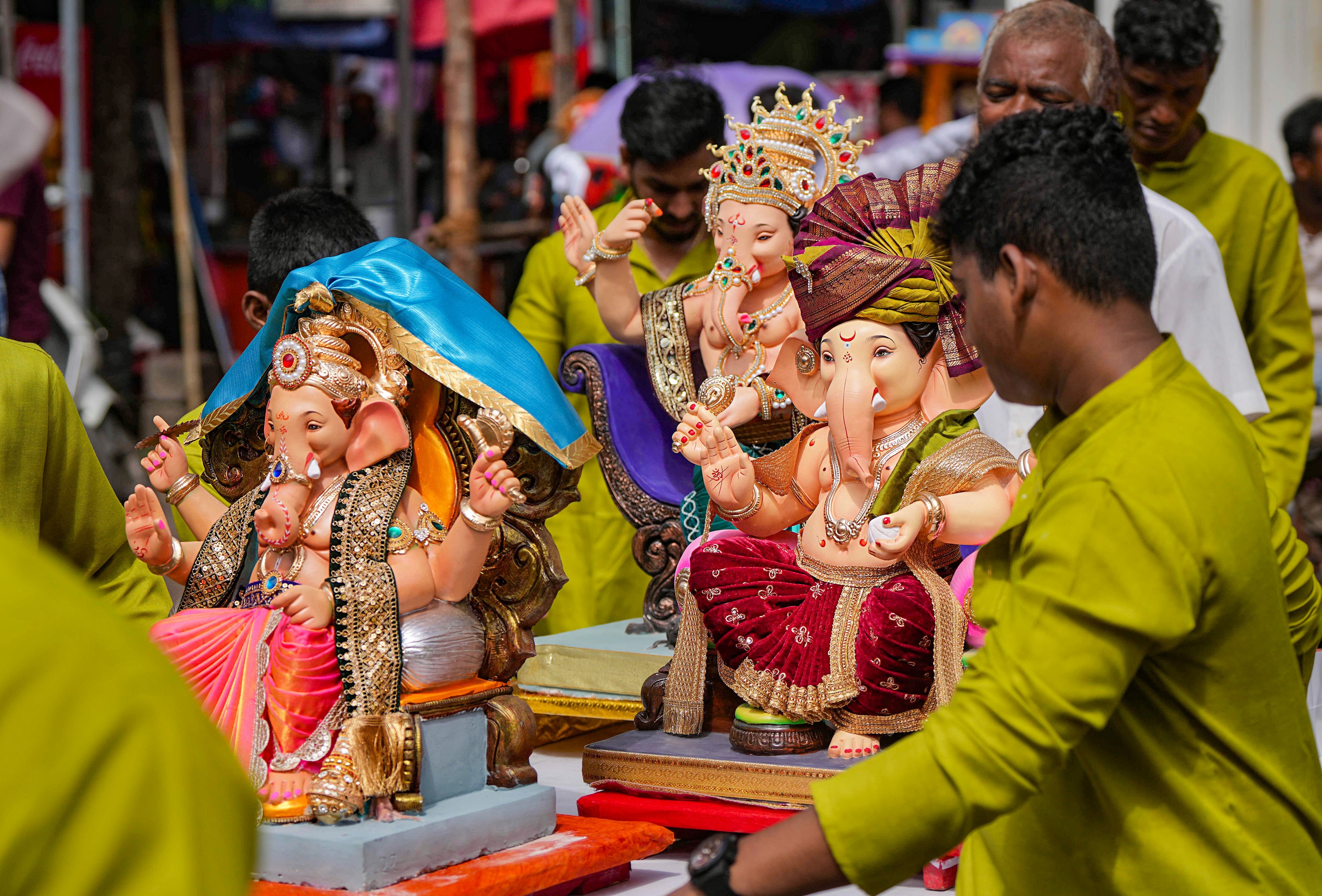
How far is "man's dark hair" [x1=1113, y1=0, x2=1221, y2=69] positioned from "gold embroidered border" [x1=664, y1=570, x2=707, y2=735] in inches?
74.4

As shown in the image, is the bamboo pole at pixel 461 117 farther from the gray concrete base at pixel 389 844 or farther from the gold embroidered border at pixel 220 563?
the gray concrete base at pixel 389 844

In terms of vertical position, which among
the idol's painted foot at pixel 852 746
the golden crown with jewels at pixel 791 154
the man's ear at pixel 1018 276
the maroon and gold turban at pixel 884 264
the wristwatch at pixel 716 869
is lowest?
the idol's painted foot at pixel 852 746

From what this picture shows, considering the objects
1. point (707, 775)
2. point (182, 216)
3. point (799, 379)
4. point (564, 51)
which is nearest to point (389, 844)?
point (707, 775)

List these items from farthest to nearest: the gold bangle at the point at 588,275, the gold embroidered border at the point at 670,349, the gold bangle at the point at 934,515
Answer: the gold embroidered border at the point at 670,349 → the gold bangle at the point at 588,275 → the gold bangle at the point at 934,515

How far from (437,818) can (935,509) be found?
3.20 ft

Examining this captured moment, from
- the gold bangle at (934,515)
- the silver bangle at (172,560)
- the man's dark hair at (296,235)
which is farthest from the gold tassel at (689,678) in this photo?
the man's dark hair at (296,235)

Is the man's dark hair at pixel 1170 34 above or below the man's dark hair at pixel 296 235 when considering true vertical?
above

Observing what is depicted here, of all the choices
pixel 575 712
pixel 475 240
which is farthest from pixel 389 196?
pixel 575 712

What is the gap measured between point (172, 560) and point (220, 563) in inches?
3.2

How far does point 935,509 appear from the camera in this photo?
2469 millimetres

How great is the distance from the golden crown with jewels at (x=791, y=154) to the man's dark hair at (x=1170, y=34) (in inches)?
40.1

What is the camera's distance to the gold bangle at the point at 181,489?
265 centimetres

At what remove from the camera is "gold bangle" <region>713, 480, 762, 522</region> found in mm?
2764

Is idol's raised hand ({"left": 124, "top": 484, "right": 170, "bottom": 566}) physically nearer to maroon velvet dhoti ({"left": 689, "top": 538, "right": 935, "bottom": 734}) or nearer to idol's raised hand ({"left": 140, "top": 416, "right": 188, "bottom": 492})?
idol's raised hand ({"left": 140, "top": 416, "right": 188, "bottom": 492})
